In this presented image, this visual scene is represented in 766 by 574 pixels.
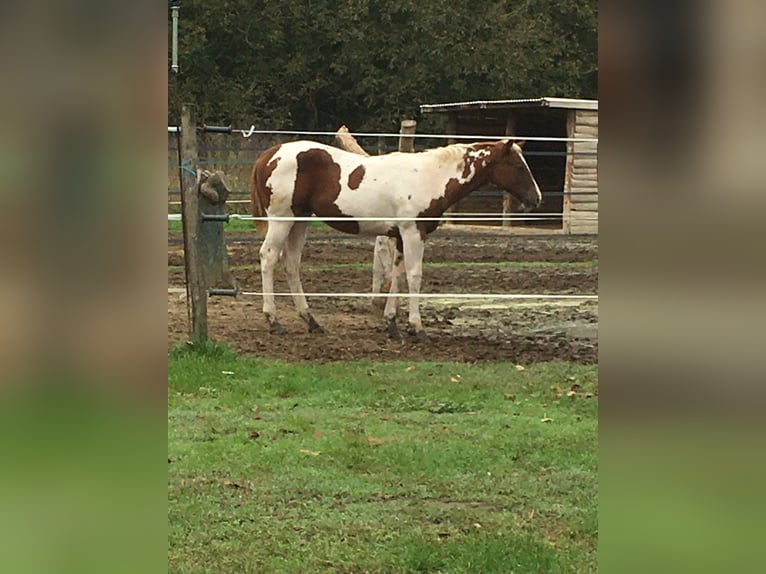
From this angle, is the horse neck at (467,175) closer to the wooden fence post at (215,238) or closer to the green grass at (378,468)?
the wooden fence post at (215,238)

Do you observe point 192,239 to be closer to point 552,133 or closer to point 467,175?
point 467,175

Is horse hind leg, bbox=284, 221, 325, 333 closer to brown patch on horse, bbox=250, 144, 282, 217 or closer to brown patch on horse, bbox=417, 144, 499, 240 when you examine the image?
brown patch on horse, bbox=250, 144, 282, 217

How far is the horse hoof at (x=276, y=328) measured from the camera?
8.51 metres

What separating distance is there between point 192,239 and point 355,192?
6.39 ft

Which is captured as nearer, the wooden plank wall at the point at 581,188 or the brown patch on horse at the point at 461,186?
the brown patch on horse at the point at 461,186

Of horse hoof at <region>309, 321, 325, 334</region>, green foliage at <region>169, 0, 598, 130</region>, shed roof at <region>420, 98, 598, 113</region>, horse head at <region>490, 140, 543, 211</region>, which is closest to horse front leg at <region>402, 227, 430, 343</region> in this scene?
horse hoof at <region>309, 321, 325, 334</region>

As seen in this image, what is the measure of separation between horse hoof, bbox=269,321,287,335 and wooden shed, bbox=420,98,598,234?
8975 mm

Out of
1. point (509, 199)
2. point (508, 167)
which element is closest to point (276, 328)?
point (508, 167)

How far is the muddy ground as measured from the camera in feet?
26.0

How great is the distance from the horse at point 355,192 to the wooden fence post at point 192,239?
134 cm

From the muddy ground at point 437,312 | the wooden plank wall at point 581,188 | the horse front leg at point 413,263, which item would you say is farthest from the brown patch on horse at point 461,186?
the wooden plank wall at point 581,188

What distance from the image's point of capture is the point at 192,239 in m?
7.35

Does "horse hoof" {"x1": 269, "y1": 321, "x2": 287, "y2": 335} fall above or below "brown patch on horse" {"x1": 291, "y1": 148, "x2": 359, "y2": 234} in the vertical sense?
below
